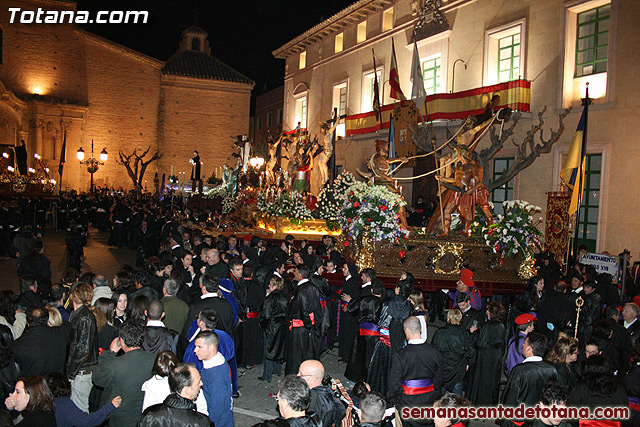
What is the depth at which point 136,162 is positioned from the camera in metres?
36.6

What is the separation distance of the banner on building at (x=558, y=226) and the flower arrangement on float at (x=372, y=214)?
532cm

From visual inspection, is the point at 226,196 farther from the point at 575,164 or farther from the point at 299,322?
the point at 299,322

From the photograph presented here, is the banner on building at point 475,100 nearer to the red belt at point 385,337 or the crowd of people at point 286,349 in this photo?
the crowd of people at point 286,349

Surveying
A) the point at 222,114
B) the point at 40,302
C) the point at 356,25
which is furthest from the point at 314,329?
the point at 222,114

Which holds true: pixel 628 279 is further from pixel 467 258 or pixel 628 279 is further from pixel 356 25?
pixel 356 25

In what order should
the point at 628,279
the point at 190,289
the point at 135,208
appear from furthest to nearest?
1. the point at 135,208
2. the point at 628,279
3. the point at 190,289

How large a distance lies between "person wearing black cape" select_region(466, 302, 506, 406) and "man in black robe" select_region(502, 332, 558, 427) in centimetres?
141

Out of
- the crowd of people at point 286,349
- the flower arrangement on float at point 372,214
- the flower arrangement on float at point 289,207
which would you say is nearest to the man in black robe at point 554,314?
the crowd of people at point 286,349

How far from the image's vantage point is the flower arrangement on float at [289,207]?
16.6 m

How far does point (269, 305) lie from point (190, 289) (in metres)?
1.40

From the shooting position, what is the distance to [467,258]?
10781mm

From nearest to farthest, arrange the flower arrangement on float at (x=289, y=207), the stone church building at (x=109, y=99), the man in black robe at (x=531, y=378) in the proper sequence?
the man in black robe at (x=531, y=378) < the flower arrangement on float at (x=289, y=207) < the stone church building at (x=109, y=99)

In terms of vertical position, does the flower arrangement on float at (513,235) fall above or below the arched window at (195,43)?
below

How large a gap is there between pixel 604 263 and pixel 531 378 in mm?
7399
